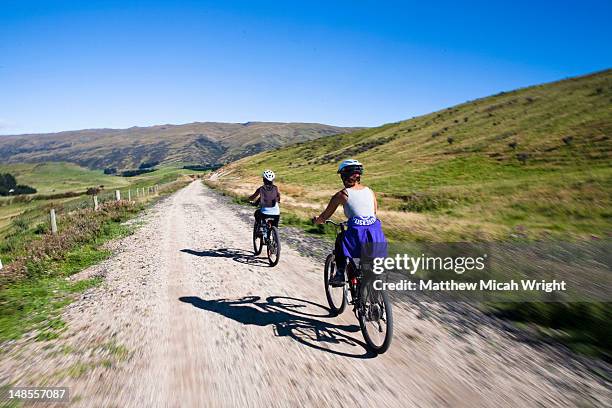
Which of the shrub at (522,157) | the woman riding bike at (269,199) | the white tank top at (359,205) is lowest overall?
the woman riding bike at (269,199)

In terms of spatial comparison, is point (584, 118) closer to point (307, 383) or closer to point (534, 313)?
point (534, 313)

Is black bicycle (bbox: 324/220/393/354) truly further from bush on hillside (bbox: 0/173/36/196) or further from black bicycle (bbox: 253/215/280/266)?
bush on hillside (bbox: 0/173/36/196)

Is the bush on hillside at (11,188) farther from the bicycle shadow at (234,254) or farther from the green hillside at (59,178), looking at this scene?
the bicycle shadow at (234,254)

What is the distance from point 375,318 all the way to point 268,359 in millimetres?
1637

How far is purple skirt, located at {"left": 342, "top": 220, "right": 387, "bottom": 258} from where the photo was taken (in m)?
4.68

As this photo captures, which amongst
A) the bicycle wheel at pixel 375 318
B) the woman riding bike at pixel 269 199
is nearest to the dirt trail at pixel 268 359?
the bicycle wheel at pixel 375 318

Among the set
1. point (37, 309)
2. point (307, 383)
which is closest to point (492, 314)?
point (307, 383)

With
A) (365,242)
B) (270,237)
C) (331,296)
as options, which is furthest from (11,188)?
(365,242)

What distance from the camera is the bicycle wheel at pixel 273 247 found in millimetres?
9084

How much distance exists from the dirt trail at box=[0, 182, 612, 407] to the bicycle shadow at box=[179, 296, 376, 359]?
0.8 inches

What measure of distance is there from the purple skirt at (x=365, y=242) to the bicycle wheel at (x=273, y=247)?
14.9ft

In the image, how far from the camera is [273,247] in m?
9.32

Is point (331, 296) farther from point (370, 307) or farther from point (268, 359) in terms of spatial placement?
point (268, 359)

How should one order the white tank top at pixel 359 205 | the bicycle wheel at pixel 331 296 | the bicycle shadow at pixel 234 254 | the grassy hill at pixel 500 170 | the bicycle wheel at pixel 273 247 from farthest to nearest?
the grassy hill at pixel 500 170, the bicycle shadow at pixel 234 254, the bicycle wheel at pixel 273 247, the bicycle wheel at pixel 331 296, the white tank top at pixel 359 205
